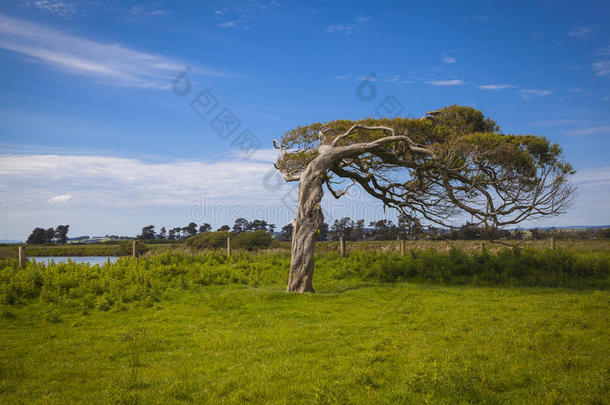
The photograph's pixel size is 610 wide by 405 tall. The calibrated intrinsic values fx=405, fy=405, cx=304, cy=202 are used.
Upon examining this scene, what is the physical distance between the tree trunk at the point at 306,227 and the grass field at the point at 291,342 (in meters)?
1.13

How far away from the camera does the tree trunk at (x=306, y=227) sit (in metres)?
13.8

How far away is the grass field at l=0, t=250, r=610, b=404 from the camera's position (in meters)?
5.56

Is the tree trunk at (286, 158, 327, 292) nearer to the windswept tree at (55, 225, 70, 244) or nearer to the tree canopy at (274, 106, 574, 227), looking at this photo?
the tree canopy at (274, 106, 574, 227)

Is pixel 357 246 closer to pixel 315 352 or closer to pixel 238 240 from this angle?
pixel 238 240

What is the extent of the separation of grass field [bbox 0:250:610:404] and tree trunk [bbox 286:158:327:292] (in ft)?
3.71

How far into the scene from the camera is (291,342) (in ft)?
26.5

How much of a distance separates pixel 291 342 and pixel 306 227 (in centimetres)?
622

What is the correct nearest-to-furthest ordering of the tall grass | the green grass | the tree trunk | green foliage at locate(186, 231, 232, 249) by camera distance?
the green grass, the tall grass, the tree trunk, green foliage at locate(186, 231, 232, 249)

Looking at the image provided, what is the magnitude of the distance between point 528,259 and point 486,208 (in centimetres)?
469

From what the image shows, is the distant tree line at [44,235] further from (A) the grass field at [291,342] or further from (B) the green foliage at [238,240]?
(A) the grass field at [291,342]

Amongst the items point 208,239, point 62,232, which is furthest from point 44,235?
point 208,239

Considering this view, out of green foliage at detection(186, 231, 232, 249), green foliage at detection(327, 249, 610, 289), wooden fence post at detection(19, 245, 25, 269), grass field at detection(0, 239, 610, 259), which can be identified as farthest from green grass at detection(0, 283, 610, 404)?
green foliage at detection(186, 231, 232, 249)

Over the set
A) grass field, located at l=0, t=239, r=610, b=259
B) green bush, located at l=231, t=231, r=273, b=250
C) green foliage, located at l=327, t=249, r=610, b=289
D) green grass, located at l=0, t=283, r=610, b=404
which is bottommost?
green grass, located at l=0, t=283, r=610, b=404

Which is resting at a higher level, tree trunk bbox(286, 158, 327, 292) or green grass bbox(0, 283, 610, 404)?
tree trunk bbox(286, 158, 327, 292)
